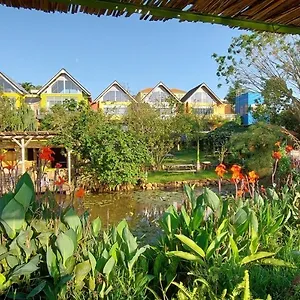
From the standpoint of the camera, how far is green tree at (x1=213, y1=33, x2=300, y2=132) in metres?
13.3

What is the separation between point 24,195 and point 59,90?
22961 millimetres

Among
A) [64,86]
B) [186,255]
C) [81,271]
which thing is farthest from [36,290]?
[64,86]

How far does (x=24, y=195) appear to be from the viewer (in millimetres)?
1768

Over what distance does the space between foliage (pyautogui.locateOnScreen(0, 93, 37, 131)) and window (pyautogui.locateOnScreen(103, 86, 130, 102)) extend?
856cm

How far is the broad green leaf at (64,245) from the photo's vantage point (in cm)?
168

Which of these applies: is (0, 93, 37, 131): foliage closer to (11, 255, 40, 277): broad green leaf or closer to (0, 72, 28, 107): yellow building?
(0, 72, 28, 107): yellow building

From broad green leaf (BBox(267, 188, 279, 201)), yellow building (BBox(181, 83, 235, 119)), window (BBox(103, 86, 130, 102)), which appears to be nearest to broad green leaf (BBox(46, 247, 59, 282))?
broad green leaf (BBox(267, 188, 279, 201))

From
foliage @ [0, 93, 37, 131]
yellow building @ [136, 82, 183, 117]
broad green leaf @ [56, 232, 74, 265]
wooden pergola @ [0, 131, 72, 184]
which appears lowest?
broad green leaf @ [56, 232, 74, 265]

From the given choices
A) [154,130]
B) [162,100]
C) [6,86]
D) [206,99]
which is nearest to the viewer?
[154,130]

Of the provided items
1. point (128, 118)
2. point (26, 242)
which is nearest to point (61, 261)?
point (26, 242)

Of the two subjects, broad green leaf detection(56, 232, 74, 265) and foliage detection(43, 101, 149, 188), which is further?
foliage detection(43, 101, 149, 188)

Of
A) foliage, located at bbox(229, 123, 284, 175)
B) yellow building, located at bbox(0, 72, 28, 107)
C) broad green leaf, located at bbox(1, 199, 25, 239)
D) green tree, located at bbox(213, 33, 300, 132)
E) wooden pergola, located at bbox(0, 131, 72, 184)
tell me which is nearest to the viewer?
broad green leaf, located at bbox(1, 199, 25, 239)

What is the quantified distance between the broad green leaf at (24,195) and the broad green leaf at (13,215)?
24mm

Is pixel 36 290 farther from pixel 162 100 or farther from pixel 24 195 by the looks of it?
pixel 162 100
